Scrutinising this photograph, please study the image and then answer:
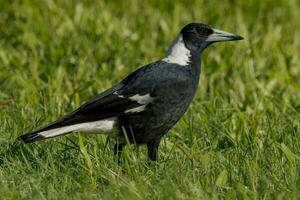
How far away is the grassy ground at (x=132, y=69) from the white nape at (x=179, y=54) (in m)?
0.40

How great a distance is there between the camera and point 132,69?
7406 mm

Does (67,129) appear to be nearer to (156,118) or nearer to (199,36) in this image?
(156,118)

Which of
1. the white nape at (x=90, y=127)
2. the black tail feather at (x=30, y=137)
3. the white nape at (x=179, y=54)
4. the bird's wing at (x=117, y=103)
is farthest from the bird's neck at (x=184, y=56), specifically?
the black tail feather at (x=30, y=137)

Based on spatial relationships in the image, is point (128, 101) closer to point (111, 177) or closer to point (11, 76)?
point (111, 177)

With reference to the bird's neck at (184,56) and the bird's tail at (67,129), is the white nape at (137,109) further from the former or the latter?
the bird's neck at (184,56)

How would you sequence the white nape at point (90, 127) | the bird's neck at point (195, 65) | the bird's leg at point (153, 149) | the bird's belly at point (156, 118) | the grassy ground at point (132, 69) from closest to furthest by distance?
the grassy ground at point (132, 69), the white nape at point (90, 127), the bird's leg at point (153, 149), the bird's belly at point (156, 118), the bird's neck at point (195, 65)

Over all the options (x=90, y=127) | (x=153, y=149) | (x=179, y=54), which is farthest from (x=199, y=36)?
(x=90, y=127)

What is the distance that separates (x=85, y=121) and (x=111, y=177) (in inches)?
32.0

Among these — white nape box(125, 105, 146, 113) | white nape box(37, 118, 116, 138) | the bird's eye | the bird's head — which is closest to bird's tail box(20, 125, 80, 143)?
white nape box(37, 118, 116, 138)

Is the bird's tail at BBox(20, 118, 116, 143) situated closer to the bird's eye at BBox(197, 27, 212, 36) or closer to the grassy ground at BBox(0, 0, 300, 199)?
the grassy ground at BBox(0, 0, 300, 199)

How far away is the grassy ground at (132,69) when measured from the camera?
4.35 meters

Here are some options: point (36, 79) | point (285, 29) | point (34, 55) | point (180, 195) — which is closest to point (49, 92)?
point (36, 79)

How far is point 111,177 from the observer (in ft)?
14.4

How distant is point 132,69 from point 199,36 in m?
1.62
